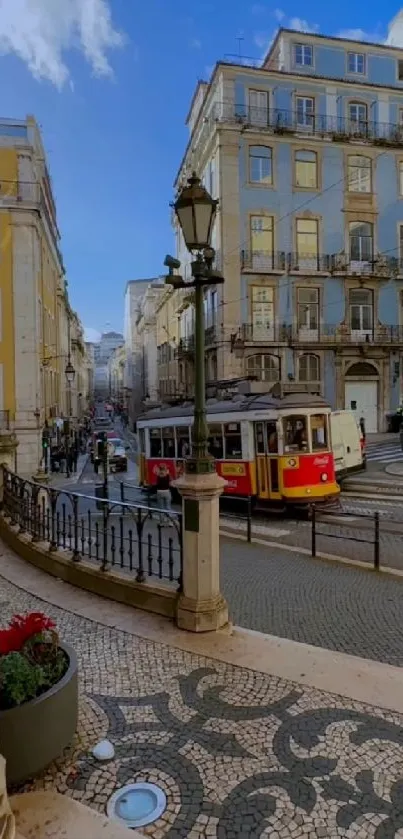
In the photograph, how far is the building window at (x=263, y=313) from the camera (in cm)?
2834

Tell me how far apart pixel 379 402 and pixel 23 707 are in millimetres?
29152

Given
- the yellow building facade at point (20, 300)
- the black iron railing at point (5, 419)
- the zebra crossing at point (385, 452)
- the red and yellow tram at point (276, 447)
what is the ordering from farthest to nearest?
the yellow building facade at point (20, 300) < the black iron railing at point (5, 419) < the zebra crossing at point (385, 452) < the red and yellow tram at point (276, 447)

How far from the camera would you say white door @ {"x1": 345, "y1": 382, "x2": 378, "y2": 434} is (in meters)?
29.9

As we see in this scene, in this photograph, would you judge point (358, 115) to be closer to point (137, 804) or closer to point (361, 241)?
point (361, 241)

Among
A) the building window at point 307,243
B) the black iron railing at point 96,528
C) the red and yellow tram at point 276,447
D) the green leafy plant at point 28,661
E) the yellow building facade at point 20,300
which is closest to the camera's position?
the green leafy plant at point 28,661

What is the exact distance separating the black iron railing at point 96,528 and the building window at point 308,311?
22118mm

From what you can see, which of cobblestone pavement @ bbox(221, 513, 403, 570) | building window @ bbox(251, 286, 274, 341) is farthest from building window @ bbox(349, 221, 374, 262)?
cobblestone pavement @ bbox(221, 513, 403, 570)

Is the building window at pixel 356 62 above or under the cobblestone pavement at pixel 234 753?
above

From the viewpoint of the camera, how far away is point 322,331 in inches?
1153

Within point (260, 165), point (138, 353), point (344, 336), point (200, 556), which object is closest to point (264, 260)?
point (260, 165)

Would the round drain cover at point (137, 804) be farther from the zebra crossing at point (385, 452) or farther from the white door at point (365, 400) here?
the white door at point (365, 400)

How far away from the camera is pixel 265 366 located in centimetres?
2822


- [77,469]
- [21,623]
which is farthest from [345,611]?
[77,469]

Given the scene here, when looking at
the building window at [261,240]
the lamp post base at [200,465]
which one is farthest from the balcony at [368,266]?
the lamp post base at [200,465]
